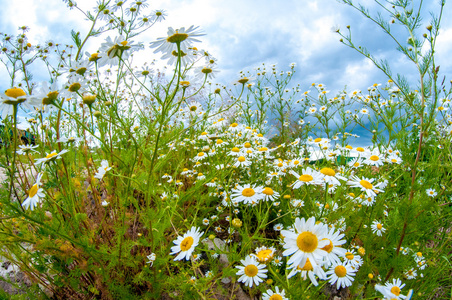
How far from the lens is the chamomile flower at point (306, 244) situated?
79 cm

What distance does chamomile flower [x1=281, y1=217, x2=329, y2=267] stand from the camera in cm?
79

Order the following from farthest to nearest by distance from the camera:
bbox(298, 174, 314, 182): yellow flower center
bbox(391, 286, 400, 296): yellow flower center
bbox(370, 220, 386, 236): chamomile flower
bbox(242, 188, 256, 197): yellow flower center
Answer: bbox(370, 220, 386, 236): chamomile flower → bbox(242, 188, 256, 197): yellow flower center → bbox(298, 174, 314, 182): yellow flower center → bbox(391, 286, 400, 296): yellow flower center

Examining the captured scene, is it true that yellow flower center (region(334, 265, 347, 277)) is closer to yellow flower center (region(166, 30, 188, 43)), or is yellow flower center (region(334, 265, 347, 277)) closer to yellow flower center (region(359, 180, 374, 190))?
yellow flower center (region(359, 180, 374, 190))

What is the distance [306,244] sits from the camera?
0.81m

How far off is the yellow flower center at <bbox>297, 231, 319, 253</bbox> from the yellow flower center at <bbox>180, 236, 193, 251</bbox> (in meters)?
0.53

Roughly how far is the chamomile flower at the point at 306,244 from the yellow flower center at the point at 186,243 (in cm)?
50

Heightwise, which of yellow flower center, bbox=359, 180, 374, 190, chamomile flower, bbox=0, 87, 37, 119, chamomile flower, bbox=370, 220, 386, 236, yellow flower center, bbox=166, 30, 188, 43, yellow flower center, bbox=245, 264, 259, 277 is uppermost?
yellow flower center, bbox=166, 30, 188, 43

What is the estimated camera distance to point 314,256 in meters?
0.79

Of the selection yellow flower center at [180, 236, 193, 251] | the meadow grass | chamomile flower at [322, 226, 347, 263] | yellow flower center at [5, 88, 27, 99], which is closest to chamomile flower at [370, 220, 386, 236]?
the meadow grass

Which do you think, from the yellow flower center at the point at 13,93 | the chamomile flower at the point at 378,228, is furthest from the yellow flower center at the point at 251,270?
the yellow flower center at the point at 13,93

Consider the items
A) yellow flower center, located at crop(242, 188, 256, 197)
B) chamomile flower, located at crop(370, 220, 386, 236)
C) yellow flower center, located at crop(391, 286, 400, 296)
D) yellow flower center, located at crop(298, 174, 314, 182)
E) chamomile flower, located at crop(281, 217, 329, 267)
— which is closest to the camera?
chamomile flower, located at crop(281, 217, 329, 267)

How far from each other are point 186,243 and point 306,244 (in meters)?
0.57

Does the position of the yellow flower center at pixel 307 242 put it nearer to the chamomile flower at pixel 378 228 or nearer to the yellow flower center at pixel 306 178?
the yellow flower center at pixel 306 178

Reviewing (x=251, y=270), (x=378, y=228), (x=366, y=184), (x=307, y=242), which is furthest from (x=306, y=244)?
(x=378, y=228)
